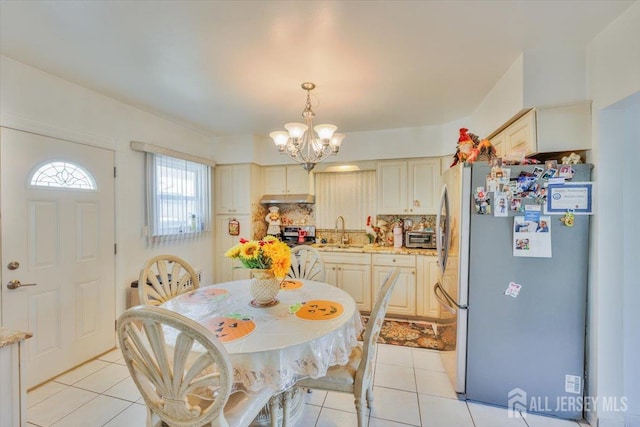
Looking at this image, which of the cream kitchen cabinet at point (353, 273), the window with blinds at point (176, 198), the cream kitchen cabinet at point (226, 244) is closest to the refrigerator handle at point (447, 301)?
the cream kitchen cabinet at point (353, 273)

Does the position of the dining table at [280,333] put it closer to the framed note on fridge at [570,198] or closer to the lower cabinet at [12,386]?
the lower cabinet at [12,386]

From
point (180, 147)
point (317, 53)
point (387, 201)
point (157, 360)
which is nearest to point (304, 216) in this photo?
point (387, 201)

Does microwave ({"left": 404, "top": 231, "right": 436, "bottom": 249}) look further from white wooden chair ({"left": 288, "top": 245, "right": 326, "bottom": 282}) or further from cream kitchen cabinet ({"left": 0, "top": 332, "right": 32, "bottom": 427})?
cream kitchen cabinet ({"left": 0, "top": 332, "right": 32, "bottom": 427})

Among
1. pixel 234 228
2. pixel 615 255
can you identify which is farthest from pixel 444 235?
pixel 234 228

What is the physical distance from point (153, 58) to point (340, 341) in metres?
2.32

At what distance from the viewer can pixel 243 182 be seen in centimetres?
405

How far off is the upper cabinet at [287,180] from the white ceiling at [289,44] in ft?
4.66

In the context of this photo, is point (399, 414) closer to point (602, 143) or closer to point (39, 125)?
point (602, 143)

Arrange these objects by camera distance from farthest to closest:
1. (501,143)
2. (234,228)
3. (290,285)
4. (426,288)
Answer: (234,228) → (426,288) → (501,143) → (290,285)

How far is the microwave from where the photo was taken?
3.58 metres

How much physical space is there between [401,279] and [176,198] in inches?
119

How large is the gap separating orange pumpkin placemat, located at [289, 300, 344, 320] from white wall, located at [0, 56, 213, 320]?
7.16 feet

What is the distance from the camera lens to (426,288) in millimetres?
3396

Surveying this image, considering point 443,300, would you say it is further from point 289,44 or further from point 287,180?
point 287,180
